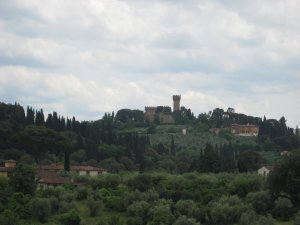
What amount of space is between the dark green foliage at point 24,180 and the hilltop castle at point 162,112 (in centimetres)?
10506

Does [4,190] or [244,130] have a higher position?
[244,130]

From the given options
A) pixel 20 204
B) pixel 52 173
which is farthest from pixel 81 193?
pixel 52 173

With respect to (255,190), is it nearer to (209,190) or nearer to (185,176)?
(209,190)

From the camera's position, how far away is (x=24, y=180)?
5044 cm

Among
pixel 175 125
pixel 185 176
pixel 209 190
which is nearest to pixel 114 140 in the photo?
pixel 185 176

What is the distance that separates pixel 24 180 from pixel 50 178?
7.69 metres

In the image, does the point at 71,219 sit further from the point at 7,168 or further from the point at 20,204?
the point at 7,168

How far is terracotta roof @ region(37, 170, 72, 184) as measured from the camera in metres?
57.1

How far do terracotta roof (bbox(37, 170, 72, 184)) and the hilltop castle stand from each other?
9665cm

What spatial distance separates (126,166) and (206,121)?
233 feet

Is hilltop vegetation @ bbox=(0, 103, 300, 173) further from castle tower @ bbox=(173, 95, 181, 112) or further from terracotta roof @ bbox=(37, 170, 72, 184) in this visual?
castle tower @ bbox=(173, 95, 181, 112)

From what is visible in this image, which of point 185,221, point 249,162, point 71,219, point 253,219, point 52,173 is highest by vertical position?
point 249,162

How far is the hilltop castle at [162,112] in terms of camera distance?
523 ft

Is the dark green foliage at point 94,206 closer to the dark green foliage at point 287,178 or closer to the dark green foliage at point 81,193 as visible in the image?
the dark green foliage at point 81,193
